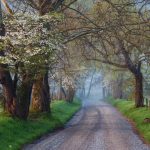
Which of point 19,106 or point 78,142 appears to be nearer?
point 78,142

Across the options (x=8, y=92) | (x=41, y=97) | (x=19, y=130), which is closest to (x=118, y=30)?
(x=8, y=92)

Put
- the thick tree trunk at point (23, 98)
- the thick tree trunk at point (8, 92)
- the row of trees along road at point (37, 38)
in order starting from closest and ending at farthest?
the row of trees along road at point (37, 38)
the thick tree trunk at point (8, 92)
the thick tree trunk at point (23, 98)

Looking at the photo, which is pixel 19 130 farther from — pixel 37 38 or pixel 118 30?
pixel 118 30

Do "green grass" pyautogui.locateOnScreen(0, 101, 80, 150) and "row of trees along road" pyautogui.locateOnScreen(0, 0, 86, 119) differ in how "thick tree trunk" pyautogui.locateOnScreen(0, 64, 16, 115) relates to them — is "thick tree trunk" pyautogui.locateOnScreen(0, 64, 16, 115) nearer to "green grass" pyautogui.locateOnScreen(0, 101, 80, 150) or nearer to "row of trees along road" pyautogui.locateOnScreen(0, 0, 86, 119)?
"row of trees along road" pyautogui.locateOnScreen(0, 0, 86, 119)

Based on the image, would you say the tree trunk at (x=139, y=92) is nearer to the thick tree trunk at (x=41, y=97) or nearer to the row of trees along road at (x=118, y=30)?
the row of trees along road at (x=118, y=30)

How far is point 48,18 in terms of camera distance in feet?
80.0

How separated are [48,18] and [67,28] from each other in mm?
10475

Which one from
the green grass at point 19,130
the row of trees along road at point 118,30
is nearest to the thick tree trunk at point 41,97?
the green grass at point 19,130

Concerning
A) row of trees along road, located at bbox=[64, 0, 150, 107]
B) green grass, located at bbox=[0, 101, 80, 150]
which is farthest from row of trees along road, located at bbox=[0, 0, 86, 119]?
row of trees along road, located at bbox=[64, 0, 150, 107]

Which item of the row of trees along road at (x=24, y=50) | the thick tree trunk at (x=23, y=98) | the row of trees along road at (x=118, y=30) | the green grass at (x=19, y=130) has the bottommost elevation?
the green grass at (x=19, y=130)

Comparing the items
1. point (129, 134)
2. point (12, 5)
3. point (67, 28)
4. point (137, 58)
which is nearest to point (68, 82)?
point (137, 58)

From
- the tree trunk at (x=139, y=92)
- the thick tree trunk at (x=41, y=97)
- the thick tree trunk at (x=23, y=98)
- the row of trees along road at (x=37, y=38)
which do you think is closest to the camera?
the row of trees along road at (x=37, y=38)

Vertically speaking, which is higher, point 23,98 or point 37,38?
point 37,38

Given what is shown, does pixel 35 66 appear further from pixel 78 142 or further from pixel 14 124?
pixel 78 142
